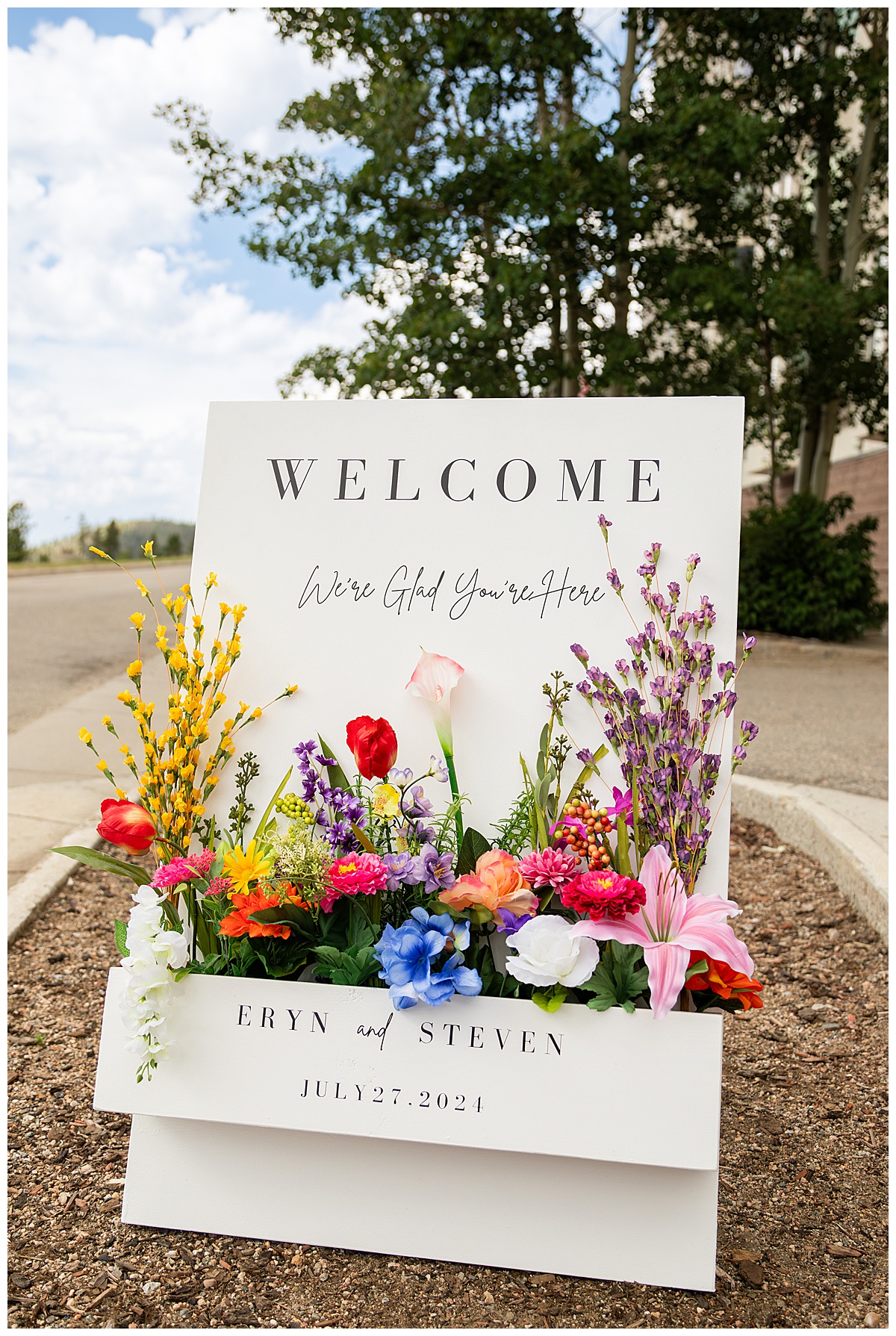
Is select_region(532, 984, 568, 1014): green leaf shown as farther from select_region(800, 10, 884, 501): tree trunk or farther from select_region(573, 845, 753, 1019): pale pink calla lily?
select_region(800, 10, 884, 501): tree trunk

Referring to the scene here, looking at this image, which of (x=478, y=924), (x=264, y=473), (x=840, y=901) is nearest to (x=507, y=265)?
(x=840, y=901)

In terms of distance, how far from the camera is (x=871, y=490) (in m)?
14.2

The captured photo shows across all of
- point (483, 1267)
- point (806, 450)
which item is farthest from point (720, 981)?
point (806, 450)

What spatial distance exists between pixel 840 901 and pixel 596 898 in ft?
7.09


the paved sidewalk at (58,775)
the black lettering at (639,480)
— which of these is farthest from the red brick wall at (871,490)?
the black lettering at (639,480)

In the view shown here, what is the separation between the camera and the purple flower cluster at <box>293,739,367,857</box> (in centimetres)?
166

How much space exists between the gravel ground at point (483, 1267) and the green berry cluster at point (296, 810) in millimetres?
644

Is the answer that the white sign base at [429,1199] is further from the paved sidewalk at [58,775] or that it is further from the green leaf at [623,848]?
the paved sidewalk at [58,775]

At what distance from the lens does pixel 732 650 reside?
5.36 feet

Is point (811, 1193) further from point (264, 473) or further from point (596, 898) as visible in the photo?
point (264, 473)

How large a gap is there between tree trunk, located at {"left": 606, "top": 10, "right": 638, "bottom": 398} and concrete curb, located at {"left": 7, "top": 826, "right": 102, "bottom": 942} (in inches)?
260

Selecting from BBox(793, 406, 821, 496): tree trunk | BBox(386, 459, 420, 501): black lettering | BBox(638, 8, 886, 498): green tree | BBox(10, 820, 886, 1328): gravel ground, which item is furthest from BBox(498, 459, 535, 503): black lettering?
BBox(793, 406, 821, 496): tree trunk

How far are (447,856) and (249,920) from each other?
1.10ft

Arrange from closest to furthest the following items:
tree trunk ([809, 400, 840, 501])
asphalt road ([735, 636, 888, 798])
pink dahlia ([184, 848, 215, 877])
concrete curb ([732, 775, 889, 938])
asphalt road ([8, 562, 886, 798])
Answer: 1. pink dahlia ([184, 848, 215, 877])
2. concrete curb ([732, 775, 889, 938])
3. asphalt road ([735, 636, 888, 798])
4. asphalt road ([8, 562, 886, 798])
5. tree trunk ([809, 400, 840, 501])
